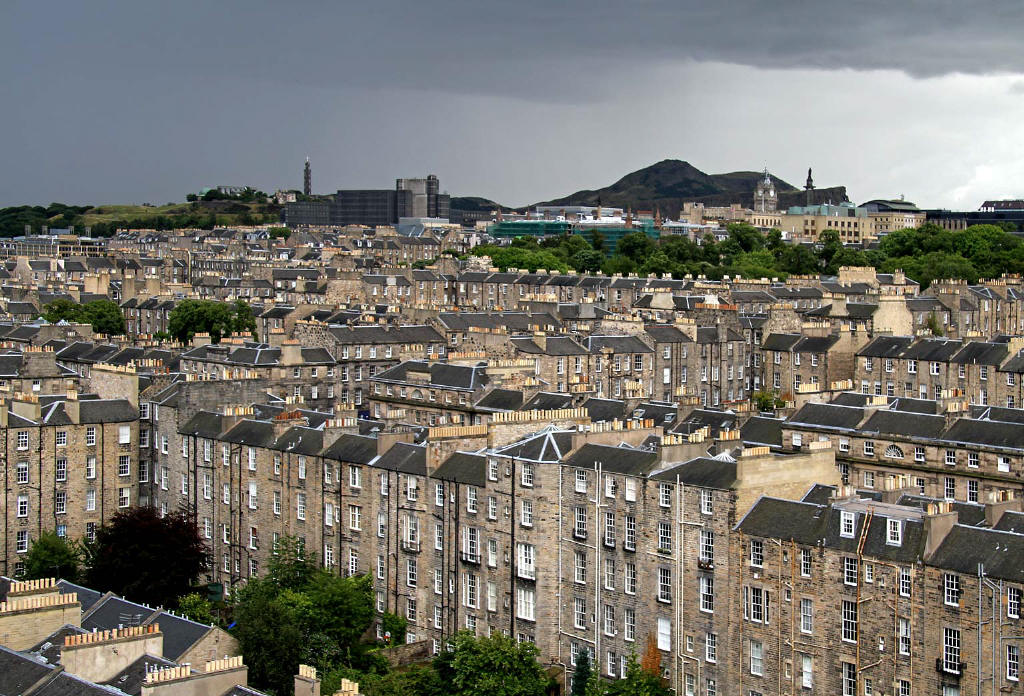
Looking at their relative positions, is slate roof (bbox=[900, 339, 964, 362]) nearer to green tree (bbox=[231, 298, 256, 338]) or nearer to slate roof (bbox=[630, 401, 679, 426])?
slate roof (bbox=[630, 401, 679, 426])

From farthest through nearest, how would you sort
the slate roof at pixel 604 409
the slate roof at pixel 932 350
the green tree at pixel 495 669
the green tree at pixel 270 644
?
the slate roof at pixel 932 350 → the slate roof at pixel 604 409 → the green tree at pixel 270 644 → the green tree at pixel 495 669

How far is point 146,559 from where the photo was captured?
6056 cm

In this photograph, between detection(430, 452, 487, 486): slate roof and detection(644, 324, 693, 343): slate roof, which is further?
detection(644, 324, 693, 343): slate roof

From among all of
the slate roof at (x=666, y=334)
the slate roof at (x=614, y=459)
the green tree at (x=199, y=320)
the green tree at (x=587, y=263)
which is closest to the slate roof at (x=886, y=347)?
the slate roof at (x=666, y=334)

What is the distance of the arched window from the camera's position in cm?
6444

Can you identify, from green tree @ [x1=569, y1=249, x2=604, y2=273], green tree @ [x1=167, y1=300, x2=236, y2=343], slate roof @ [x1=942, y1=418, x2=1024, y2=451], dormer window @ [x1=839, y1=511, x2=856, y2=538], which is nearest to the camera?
dormer window @ [x1=839, y1=511, x2=856, y2=538]

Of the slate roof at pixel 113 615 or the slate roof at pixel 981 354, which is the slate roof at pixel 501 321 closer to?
the slate roof at pixel 981 354

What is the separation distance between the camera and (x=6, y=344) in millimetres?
99750

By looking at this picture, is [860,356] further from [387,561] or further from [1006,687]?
[1006,687]

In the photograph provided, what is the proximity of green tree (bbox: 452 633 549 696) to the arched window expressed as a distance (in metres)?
22.3

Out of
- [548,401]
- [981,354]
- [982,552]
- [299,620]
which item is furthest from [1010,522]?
[981,354]

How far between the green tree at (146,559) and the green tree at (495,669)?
16598 millimetres

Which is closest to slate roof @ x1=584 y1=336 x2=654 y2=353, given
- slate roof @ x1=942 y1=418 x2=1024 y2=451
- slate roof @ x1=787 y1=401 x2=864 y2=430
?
slate roof @ x1=787 y1=401 x2=864 y2=430

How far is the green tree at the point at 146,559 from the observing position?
198 feet
